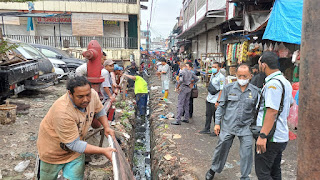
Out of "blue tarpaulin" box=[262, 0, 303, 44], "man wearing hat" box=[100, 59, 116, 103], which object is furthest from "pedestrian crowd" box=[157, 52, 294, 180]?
"blue tarpaulin" box=[262, 0, 303, 44]

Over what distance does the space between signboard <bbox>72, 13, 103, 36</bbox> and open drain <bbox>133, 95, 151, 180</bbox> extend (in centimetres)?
991

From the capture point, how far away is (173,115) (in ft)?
23.9

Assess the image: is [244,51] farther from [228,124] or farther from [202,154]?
[228,124]

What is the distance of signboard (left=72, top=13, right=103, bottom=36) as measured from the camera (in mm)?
16516

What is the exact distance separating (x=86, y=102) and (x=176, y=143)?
3309mm

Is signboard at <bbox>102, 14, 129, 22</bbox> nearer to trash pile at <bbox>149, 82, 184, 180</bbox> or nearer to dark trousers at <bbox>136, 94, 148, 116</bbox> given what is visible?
dark trousers at <bbox>136, 94, 148, 116</bbox>

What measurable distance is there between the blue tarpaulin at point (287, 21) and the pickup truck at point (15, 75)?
645 cm

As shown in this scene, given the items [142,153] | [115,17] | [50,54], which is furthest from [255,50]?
[115,17]

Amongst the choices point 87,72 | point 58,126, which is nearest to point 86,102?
point 58,126

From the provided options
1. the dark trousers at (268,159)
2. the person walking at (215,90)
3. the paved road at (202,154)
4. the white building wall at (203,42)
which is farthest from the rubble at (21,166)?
the white building wall at (203,42)

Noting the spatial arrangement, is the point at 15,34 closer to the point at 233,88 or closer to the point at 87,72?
the point at 87,72

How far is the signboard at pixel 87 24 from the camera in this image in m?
16.5

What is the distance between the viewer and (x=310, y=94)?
3.58 feet

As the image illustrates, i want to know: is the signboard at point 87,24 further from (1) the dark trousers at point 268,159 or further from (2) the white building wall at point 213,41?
(1) the dark trousers at point 268,159
